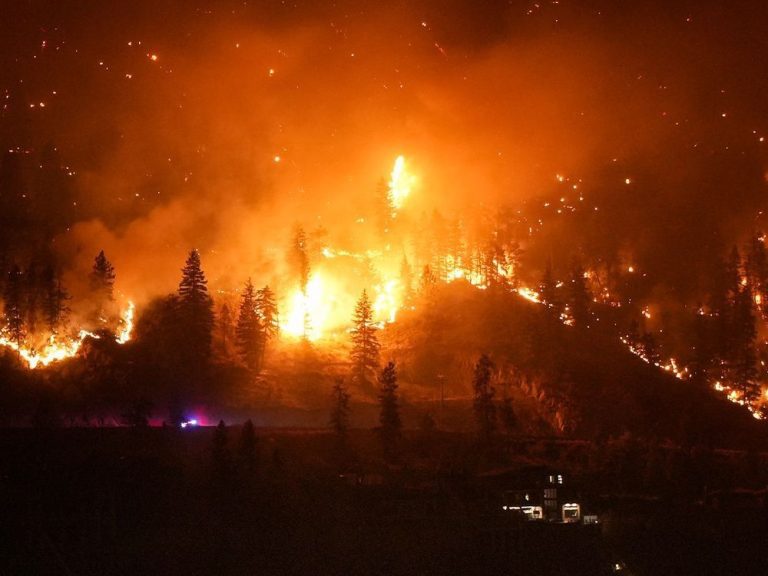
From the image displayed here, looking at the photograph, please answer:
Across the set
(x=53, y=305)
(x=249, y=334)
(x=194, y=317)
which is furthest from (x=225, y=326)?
(x=53, y=305)

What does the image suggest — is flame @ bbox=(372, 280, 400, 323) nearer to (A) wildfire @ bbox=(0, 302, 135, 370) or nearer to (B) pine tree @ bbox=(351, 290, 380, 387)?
(B) pine tree @ bbox=(351, 290, 380, 387)

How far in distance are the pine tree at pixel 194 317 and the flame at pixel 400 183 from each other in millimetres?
52119

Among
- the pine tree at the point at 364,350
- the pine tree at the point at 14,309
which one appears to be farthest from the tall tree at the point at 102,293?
the pine tree at the point at 364,350

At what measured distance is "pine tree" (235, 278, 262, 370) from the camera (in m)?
101

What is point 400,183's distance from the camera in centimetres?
15238

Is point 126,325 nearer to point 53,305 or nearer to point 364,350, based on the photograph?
point 53,305

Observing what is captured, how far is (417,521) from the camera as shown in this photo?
2544 inches

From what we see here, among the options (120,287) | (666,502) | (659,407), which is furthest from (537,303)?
(120,287)

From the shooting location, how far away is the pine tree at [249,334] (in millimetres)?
100625

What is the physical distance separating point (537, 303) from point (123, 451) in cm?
6610

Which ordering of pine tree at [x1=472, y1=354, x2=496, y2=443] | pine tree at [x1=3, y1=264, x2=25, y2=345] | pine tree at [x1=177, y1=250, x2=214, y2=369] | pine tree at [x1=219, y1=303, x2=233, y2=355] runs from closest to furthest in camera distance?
1. pine tree at [x1=472, y1=354, x2=496, y2=443]
2. pine tree at [x1=3, y1=264, x2=25, y2=345]
3. pine tree at [x1=177, y1=250, x2=214, y2=369]
4. pine tree at [x1=219, y1=303, x2=233, y2=355]

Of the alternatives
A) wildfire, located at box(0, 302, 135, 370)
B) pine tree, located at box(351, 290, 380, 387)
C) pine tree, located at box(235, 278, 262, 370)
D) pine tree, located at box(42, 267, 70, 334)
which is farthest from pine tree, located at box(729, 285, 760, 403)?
pine tree, located at box(42, 267, 70, 334)

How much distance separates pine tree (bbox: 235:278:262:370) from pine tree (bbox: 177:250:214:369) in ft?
12.2

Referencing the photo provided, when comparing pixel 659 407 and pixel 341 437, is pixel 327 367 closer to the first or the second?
pixel 341 437
